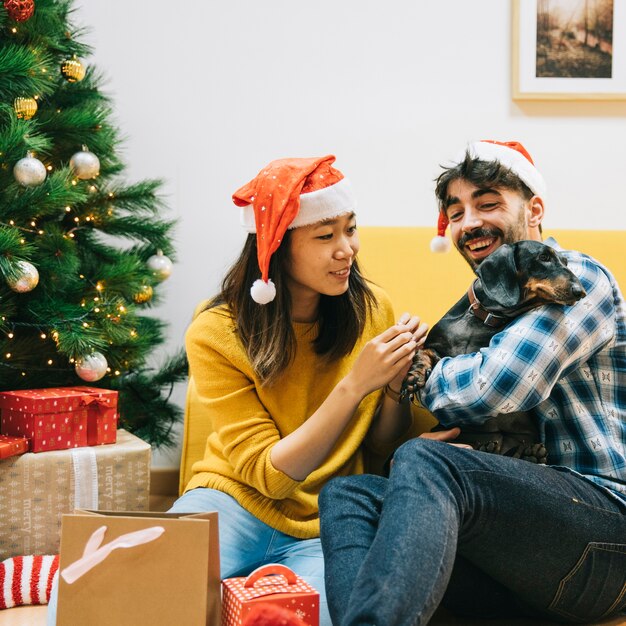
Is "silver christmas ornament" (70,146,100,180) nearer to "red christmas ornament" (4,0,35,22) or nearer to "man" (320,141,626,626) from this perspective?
"red christmas ornament" (4,0,35,22)

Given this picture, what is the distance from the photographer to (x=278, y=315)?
1.71 m

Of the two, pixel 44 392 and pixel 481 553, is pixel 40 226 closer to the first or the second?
→ pixel 44 392

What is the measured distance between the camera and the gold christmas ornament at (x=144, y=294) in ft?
7.70

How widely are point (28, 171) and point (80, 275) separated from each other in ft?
1.34

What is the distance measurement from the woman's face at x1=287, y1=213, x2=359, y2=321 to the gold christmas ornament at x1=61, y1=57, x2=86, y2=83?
3.26 feet

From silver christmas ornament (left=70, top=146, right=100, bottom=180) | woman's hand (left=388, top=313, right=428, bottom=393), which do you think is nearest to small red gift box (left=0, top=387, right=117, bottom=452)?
silver christmas ornament (left=70, top=146, right=100, bottom=180)

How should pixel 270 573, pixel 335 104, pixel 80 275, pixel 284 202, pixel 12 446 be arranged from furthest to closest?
pixel 335 104
pixel 80 275
pixel 12 446
pixel 284 202
pixel 270 573

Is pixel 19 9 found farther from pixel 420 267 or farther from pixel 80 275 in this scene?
pixel 420 267

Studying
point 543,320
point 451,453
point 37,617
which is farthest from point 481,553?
point 37,617

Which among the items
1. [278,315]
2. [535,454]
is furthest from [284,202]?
[535,454]

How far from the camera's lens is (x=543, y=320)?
1335mm

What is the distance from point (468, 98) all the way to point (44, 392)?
5.48ft

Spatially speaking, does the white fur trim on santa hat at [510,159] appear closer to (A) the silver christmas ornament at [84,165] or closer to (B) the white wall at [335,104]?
(B) the white wall at [335,104]

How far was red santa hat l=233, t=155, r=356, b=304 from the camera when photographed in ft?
5.28
